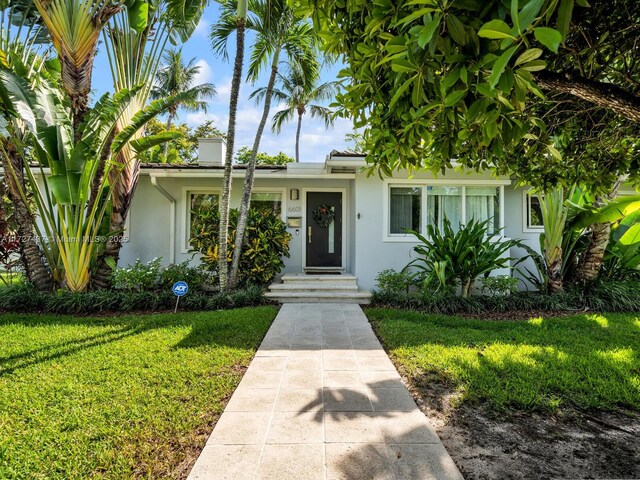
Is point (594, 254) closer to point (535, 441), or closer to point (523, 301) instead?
point (523, 301)

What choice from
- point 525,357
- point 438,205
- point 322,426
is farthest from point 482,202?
point 322,426

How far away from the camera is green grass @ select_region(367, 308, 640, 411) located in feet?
11.1

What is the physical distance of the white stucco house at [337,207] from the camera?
8.70 meters

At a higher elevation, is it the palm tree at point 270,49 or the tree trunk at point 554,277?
the palm tree at point 270,49

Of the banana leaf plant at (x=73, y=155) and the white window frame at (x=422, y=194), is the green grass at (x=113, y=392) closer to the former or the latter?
the banana leaf plant at (x=73, y=155)

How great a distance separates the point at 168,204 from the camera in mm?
9844

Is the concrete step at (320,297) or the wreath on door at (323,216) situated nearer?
the concrete step at (320,297)

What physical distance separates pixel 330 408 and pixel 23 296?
24.4 ft

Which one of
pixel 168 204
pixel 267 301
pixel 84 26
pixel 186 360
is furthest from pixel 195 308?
pixel 84 26

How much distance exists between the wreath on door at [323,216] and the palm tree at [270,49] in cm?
270

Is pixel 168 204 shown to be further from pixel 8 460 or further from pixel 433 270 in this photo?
pixel 8 460

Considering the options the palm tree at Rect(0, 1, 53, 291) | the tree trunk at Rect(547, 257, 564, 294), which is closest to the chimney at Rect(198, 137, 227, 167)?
the palm tree at Rect(0, 1, 53, 291)

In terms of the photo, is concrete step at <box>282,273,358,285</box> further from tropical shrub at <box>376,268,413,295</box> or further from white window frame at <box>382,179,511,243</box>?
white window frame at <box>382,179,511,243</box>

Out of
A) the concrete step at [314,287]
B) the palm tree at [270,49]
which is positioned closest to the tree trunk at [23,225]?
the palm tree at [270,49]
